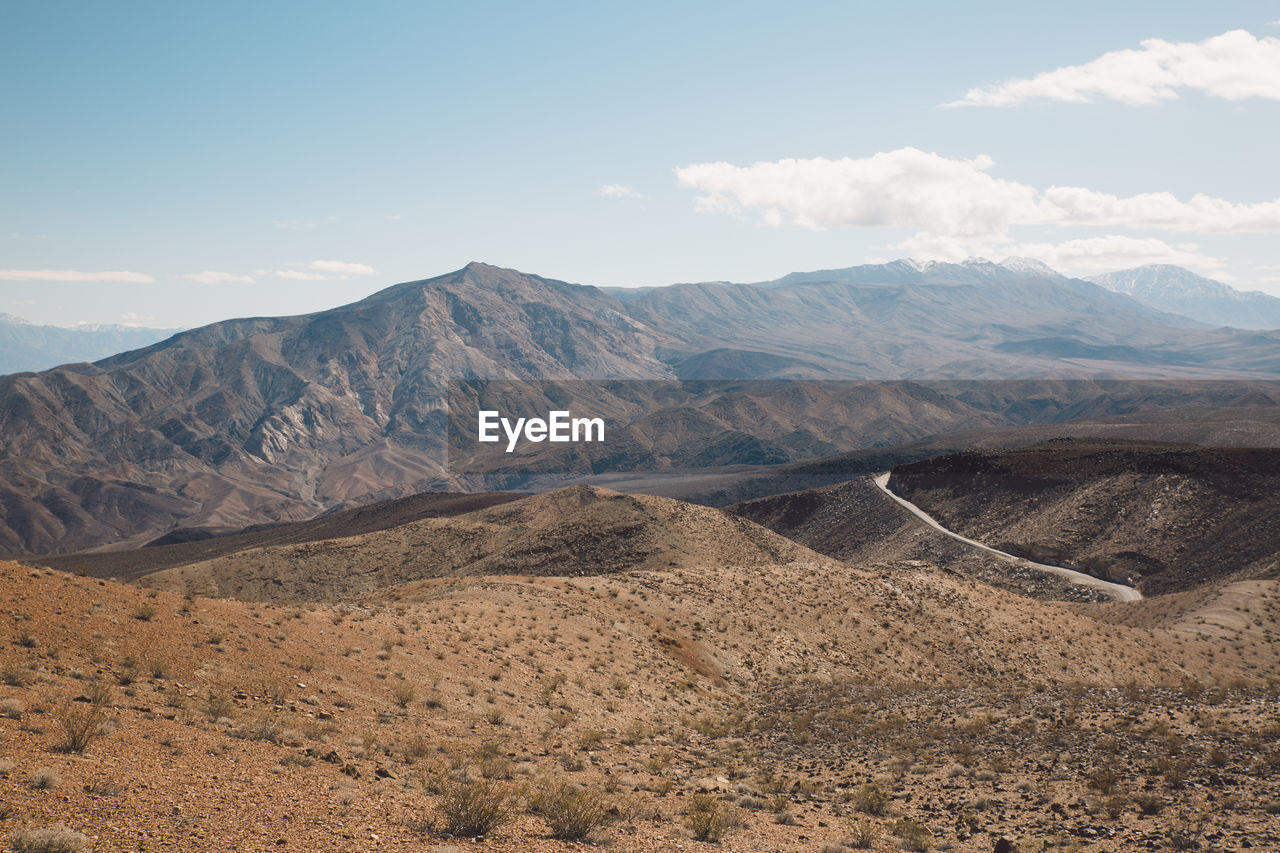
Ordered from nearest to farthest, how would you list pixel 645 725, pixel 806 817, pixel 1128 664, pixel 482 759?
1. pixel 806 817
2. pixel 482 759
3. pixel 645 725
4. pixel 1128 664

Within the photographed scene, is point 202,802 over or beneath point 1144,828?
over

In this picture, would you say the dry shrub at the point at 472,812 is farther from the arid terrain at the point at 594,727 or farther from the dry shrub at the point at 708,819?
the dry shrub at the point at 708,819

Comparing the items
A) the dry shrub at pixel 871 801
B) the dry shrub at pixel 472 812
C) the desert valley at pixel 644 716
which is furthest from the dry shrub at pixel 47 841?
the dry shrub at pixel 871 801

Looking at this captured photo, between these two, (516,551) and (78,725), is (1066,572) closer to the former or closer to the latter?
(516,551)

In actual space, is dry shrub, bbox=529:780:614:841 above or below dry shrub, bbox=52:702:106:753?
below

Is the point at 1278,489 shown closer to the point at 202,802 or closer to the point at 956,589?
the point at 956,589

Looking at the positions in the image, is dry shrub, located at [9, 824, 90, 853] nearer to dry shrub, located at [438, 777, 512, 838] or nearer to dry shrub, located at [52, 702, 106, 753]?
dry shrub, located at [52, 702, 106, 753]

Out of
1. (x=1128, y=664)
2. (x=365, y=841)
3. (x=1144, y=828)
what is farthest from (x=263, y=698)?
(x=1128, y=664)

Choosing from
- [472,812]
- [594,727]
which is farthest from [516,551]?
[472,812]

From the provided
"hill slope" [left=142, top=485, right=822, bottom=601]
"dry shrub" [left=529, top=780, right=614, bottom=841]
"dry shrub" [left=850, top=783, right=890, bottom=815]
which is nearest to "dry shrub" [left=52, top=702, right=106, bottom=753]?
"dry shrub" [left=529, top=780, right=614, bottom=841]
